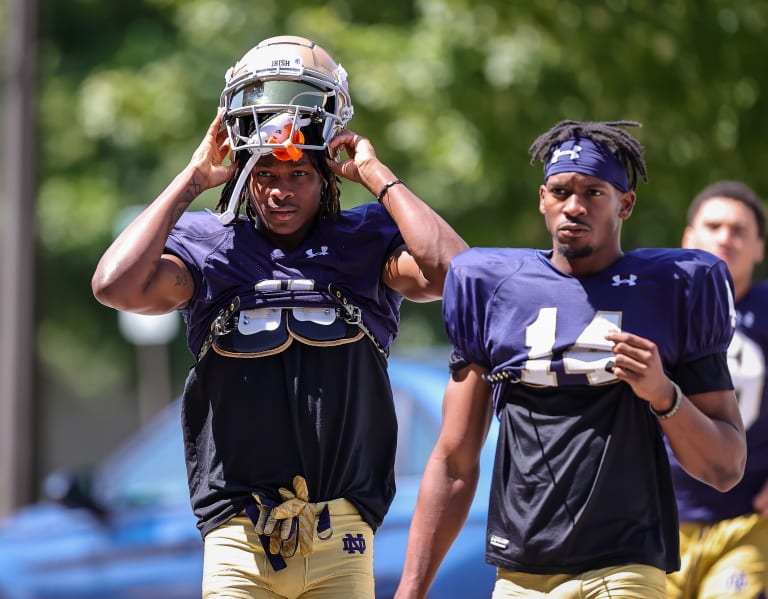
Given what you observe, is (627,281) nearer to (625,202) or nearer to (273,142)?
(625,202)

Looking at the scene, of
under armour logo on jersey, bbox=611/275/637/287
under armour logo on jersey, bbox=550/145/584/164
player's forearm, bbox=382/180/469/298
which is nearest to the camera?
under armour logo on jersey, bbox=611/275/637/287

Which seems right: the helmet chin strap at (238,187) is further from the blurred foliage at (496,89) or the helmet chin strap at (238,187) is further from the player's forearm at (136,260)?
the blurred foliage at (496,89)

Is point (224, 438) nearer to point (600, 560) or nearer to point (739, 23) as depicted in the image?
point (600, 560)

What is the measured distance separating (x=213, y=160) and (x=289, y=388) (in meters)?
0.82

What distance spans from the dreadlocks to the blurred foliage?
13.1 feet

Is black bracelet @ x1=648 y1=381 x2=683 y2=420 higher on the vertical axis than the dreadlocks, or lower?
lower

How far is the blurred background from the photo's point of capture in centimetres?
820

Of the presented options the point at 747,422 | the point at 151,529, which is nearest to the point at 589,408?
the point at 747,422

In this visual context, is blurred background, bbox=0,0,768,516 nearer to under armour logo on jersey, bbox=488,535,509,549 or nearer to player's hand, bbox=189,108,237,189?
player's hand, bbox=189,108,237,189

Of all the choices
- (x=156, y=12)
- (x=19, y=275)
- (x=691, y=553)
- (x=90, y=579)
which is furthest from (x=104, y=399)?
(x=691, y=553)

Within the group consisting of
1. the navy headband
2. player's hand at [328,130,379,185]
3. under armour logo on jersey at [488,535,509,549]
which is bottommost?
under armour logo on jersey at [488,535,509,549]

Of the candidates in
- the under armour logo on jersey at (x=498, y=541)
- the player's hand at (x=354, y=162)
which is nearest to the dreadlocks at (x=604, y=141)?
the player's hand at (x=354, y=162)

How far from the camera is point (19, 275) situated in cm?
1154

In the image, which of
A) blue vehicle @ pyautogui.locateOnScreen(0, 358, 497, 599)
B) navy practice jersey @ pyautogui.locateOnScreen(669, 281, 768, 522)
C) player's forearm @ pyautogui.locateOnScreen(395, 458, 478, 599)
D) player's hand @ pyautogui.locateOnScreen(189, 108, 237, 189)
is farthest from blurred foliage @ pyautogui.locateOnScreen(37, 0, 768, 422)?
player's forearm @ pyautogui.locateOnScreen(395, 458, 478, 599)
